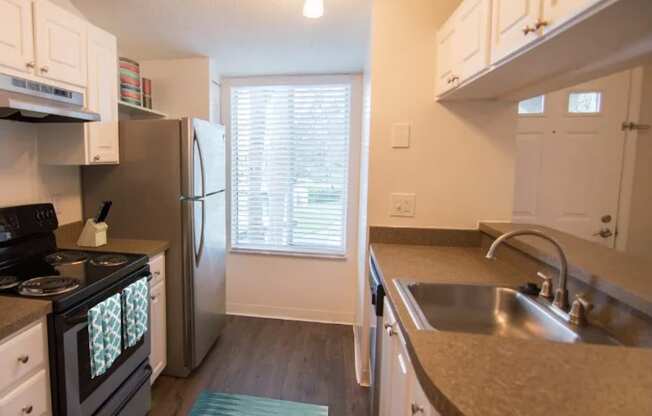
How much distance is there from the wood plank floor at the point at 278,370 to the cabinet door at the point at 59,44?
6.02 feet

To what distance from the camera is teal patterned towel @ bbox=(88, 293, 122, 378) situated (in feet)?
4.90

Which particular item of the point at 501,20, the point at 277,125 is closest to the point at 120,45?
the point at 277,125

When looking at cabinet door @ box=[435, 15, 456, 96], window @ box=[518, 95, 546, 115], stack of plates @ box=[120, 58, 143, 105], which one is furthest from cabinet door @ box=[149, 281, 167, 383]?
window @ box=[518, 95, 546, 115]

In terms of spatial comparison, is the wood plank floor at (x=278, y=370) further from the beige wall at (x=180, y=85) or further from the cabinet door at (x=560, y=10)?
the cabinet door at (x=560, y=10)

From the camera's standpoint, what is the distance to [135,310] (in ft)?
5.86

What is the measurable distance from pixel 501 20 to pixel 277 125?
7.08 feet

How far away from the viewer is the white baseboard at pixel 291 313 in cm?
320

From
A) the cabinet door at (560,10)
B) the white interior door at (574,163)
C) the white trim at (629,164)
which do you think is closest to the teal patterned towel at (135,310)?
the cabinet door at (560,10)

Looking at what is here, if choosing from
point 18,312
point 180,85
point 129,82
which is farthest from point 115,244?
point 180,85

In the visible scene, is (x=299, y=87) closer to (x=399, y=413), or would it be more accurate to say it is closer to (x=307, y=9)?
(x=307, y=9)

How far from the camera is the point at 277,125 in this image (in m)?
3.13

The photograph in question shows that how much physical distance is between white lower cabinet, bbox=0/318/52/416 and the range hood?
0.84 meters

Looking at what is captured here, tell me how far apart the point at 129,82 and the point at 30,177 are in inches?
33.2

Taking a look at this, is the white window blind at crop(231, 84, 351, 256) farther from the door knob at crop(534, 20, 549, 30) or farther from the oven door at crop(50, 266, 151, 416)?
the door knob at crop(534, 20, 549, 30)
